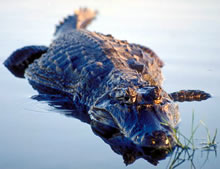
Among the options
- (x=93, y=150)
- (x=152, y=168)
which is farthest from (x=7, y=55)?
(x=152, y=168)

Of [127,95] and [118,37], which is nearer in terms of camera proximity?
[127,95]

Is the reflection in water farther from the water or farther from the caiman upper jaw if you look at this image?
the caiman upper jaw

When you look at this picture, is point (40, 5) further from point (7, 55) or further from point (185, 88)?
point (185, 88)

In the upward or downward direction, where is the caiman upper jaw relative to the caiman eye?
downward

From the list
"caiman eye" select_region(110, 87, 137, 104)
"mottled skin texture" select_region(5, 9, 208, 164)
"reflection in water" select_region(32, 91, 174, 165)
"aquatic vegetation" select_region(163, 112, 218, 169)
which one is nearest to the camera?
"aquatic vegetation" select_region(163, 112, 218, 169)

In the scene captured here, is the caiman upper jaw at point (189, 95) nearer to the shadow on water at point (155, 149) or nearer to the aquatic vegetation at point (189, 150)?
the shadow on water at point (155, 149)

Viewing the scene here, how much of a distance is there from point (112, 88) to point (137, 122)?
33.3 inches

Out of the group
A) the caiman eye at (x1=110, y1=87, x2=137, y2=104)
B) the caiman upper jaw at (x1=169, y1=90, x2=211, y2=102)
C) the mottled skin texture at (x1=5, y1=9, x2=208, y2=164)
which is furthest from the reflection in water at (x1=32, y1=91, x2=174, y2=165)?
the caiman upper jaw at (x1=169, y1=90, x2=211, y2=102)

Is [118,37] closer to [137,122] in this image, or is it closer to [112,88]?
[112,88]

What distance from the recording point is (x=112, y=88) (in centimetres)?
441

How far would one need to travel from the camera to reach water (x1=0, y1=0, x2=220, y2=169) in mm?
3398

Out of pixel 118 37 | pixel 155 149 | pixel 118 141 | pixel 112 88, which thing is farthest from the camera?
pixel 118 37

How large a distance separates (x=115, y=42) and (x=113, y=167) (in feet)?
10.3

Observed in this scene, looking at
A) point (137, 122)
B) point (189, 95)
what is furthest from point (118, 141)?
point (189, 95)
